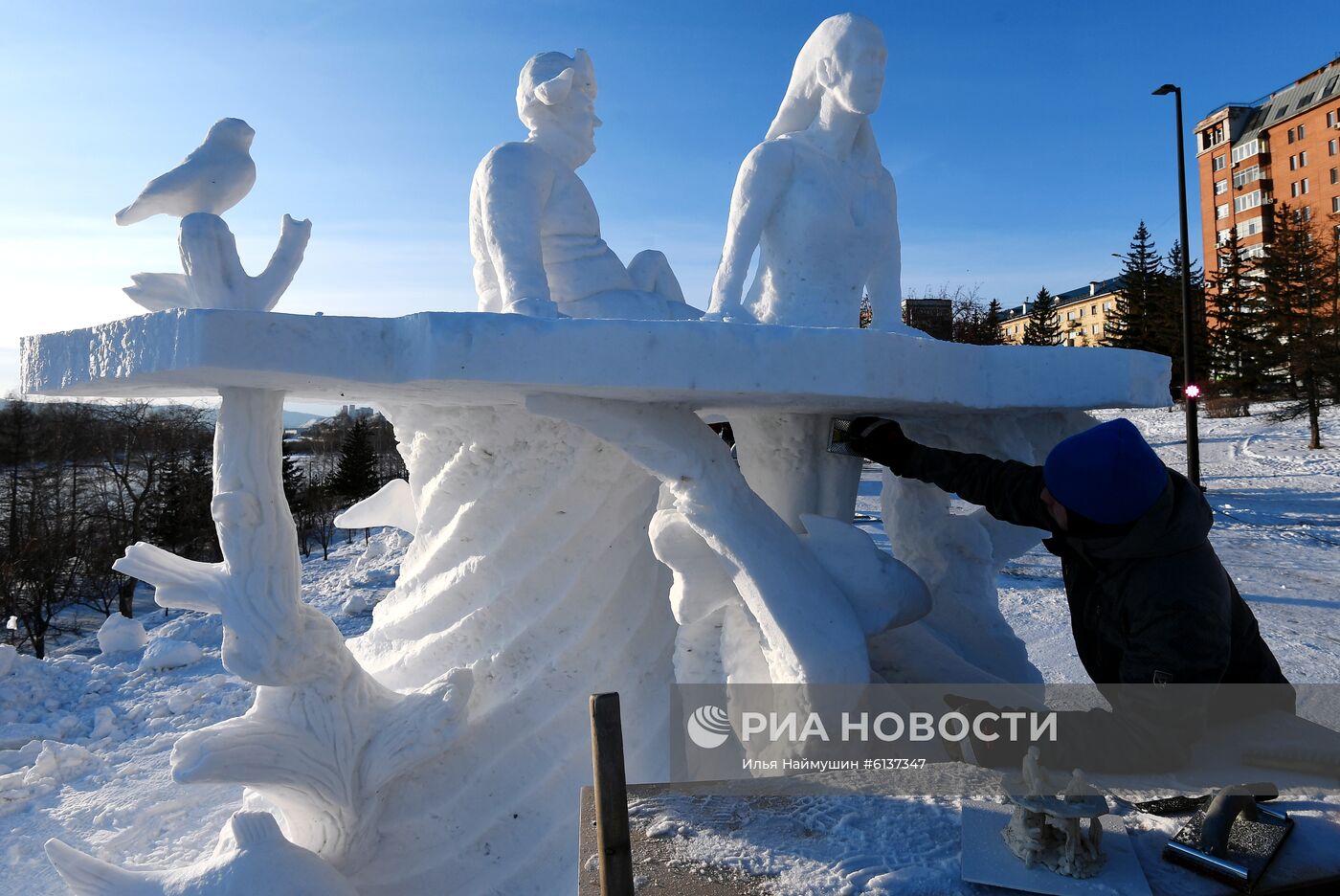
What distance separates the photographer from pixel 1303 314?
18250 millimetres

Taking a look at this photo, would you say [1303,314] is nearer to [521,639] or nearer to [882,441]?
[882,441]

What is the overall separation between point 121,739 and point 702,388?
4.39m

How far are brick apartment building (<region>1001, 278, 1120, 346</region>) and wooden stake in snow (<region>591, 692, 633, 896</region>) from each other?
42239mm

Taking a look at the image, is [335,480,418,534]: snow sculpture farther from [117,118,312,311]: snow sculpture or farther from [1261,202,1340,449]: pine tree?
[1261,202,1340,449]: pine tree

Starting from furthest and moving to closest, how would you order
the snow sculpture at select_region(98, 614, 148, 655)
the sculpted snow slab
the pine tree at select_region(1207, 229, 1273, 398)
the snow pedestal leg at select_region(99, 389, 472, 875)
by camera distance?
the pine tree at select_region(1207, 229, 1273, 398), the snow sculpture at select_region(98, 614, 148, 655), the snow pedestal leg at select_region(99, 389, 472, 875), the sculpted snow slab

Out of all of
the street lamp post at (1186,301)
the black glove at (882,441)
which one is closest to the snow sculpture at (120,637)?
the black glove at (882,441)

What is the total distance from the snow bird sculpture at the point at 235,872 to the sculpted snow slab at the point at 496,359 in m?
1.29

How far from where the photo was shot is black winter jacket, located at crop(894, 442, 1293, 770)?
1768 mm

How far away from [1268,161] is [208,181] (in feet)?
121

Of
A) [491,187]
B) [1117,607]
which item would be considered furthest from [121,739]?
[1117,607]

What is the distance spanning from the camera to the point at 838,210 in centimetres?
313

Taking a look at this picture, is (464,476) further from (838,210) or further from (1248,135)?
(1248,135)

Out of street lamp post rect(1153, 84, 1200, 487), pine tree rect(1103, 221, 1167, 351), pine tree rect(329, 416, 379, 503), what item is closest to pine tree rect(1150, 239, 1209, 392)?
pine tree rect(1103, 221, 1167, 351)

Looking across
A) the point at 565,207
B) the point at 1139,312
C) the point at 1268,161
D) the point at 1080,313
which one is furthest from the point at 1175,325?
the point at 565,207
